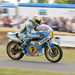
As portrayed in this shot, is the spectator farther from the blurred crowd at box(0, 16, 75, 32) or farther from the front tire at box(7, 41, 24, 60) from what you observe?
the front tire at box(7, 41, 24, 60)

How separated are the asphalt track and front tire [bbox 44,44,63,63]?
16cm

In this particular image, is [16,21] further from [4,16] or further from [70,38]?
[70,38]

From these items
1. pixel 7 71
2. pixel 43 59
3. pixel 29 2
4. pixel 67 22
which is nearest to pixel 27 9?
pixel 29 2

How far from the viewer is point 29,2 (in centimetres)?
1775

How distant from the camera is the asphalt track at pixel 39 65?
439 inches

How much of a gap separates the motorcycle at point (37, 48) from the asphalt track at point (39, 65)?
27cm

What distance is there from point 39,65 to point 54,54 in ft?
2.03

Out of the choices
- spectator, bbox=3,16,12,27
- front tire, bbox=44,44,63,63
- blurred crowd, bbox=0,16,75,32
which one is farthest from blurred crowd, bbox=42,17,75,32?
front tire, bbox=44,44,63,63

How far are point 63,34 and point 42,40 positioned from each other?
183 inches

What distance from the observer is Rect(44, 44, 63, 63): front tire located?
40.1 feet

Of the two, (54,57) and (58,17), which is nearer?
(54,57)

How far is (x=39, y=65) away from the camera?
1191cm

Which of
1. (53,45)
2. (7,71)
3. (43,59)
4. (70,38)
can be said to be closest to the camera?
(7,71)

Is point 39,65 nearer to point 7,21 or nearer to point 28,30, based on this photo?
point 28,30
